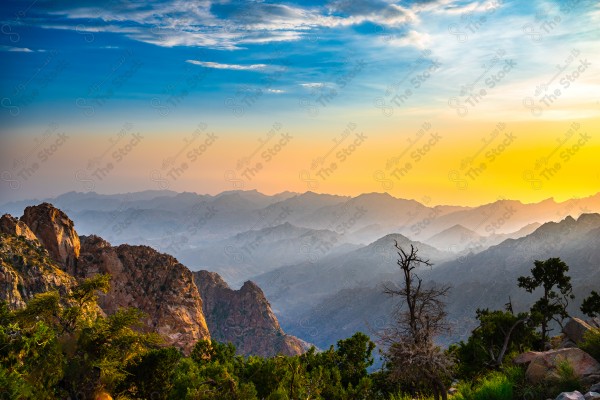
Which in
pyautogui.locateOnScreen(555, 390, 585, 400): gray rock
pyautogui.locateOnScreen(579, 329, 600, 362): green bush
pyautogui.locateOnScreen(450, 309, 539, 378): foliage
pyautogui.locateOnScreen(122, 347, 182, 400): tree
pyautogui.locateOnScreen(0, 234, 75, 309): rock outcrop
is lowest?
pyautogui.locateOnScreen(0, 234, 75, 309): rock outcrop

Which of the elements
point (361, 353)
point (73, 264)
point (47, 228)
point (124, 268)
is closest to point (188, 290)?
point (124, 268)

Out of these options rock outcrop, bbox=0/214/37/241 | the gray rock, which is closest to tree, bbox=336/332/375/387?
the gray rock

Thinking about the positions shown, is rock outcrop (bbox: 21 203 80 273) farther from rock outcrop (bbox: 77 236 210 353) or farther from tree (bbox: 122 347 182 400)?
tree (bbox: 122 347 182 400)

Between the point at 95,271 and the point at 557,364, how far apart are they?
420 feet

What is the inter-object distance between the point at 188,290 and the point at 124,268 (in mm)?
27125

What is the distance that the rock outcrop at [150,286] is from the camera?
127562mm

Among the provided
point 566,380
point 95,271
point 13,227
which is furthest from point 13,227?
point 566,380

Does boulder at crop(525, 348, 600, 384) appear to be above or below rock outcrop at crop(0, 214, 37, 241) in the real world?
above

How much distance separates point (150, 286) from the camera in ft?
458

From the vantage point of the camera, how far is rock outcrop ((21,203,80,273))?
114m

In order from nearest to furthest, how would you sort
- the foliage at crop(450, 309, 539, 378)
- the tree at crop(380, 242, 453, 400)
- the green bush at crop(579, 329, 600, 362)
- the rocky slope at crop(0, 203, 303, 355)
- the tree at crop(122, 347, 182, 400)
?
the tree at crop(380, 242, 453, 400) → the green bush at crop(579, 329, 600, 362) → the tree at crop(122, 347, 182, 400) → the foliage at crop(450, 309, 539, 378) → the rocky slope at crop(0, 203, 303, 355)

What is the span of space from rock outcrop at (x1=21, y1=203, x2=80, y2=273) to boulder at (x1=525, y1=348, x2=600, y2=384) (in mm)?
121489

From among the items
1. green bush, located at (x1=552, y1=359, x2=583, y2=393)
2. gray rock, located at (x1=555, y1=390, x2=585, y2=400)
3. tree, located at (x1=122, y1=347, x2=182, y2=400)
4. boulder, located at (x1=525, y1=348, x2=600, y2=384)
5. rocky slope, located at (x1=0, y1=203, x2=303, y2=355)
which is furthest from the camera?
rocky slope, located at (x1=0, y1=203, x2=303, y2=355)

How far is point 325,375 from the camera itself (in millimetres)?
40156
